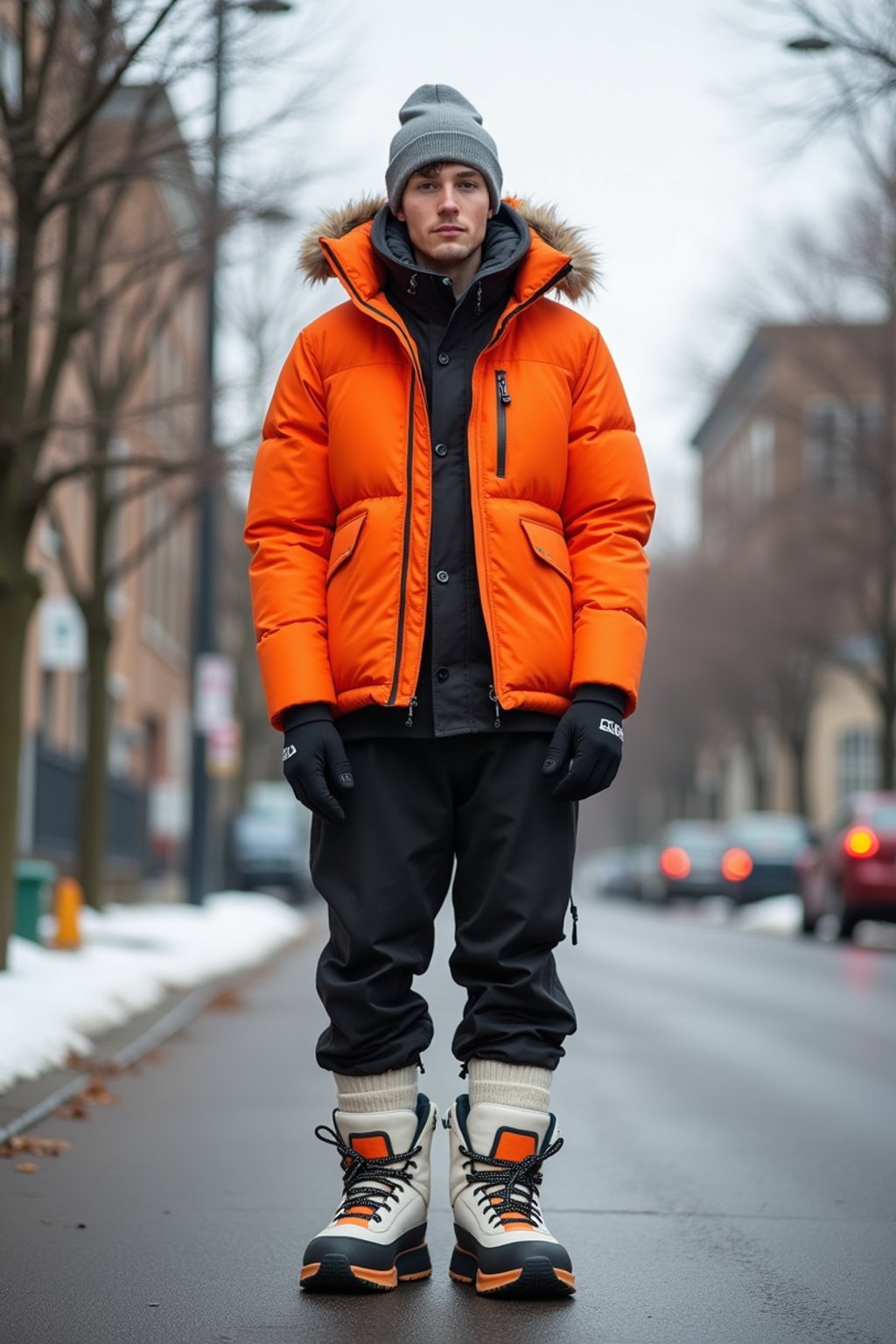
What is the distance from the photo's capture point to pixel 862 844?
63.9 ft

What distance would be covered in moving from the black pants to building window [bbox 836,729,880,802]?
5614cm

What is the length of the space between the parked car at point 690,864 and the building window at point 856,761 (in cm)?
1981

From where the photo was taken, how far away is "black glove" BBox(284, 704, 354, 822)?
13.0 feet

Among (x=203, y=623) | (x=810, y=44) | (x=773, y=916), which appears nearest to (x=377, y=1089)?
(x=810, y=44)

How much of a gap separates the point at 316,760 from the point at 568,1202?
175 cm

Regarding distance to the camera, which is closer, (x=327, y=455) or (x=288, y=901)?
(x=327, y=455)

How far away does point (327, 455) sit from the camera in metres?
4.23

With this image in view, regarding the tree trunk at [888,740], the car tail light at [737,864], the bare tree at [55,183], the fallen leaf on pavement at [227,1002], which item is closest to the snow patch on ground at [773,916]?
the car tail light at [737,864]

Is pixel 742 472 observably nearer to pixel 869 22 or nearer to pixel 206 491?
pixel 206 491

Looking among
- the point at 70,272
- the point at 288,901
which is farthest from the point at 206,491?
the point at 288,901

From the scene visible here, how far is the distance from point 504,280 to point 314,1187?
2424 mm

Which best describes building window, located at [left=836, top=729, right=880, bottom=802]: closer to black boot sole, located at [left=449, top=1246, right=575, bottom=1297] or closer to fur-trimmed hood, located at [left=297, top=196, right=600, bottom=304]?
fur-trimmed hood, located at [left=297, top=196, right=600, bottom=304]

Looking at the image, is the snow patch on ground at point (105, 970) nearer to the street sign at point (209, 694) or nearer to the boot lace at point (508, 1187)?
the street sign at point (209, 694)

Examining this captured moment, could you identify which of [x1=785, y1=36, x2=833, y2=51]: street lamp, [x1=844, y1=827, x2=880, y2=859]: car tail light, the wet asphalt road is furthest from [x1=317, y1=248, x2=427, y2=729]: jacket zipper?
[x1=844, y1=827, x2=880, y2=859]: car tail light
